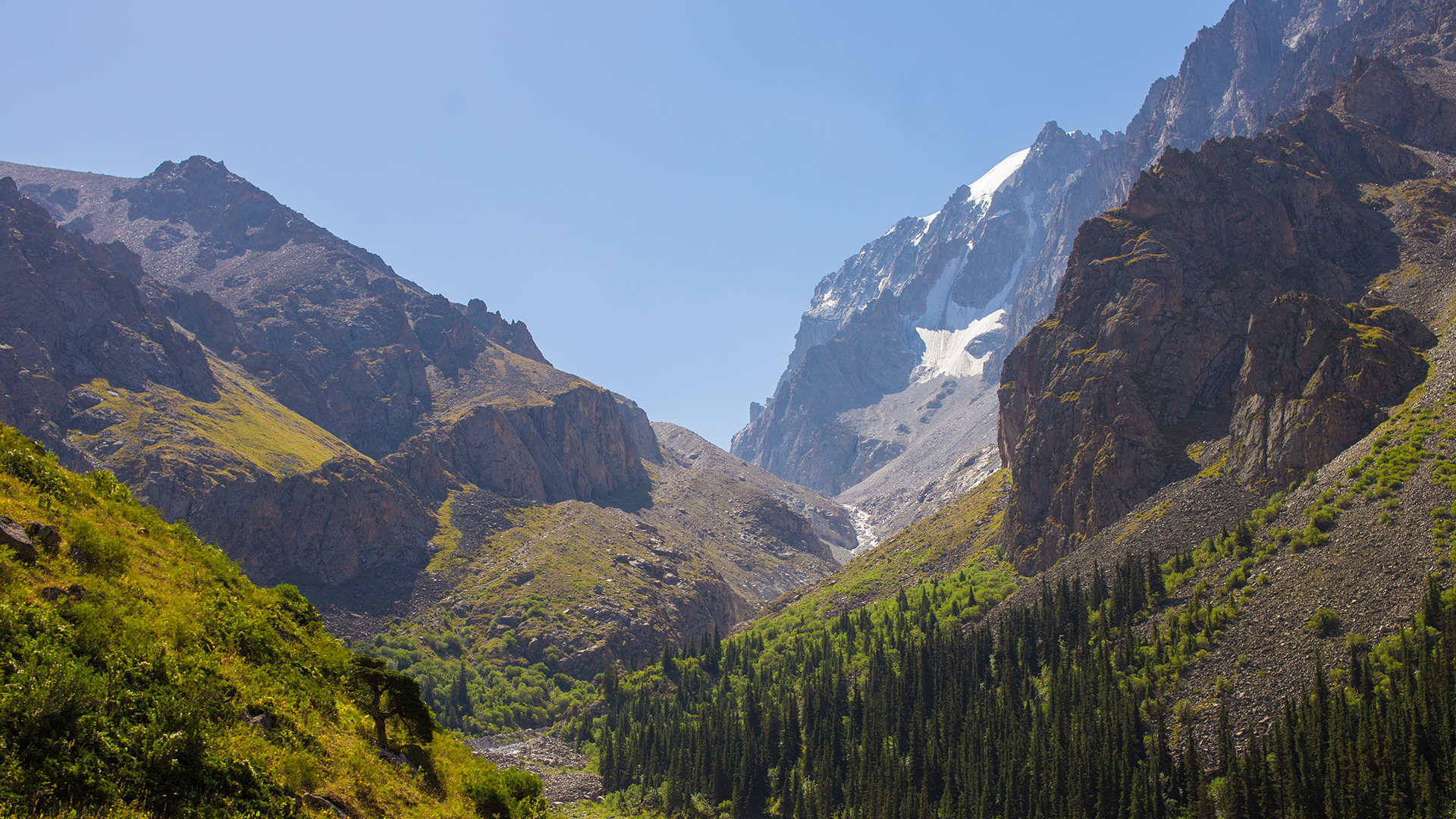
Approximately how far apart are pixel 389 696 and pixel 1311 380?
440ft

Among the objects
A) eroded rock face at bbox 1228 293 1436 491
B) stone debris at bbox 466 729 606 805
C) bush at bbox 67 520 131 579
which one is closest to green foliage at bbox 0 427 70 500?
bush at bbox 67 520 131 579

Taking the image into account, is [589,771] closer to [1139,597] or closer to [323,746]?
[1139,597]

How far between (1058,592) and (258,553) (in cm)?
17263

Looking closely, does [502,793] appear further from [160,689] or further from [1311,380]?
[1311,380]

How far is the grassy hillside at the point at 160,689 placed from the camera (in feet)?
54.1

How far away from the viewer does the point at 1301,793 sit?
68375 millimetres

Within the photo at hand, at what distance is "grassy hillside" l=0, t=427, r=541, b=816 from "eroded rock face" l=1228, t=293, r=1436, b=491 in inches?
4791

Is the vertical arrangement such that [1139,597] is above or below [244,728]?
above

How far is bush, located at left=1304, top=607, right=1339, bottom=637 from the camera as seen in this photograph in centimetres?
Result: 8231

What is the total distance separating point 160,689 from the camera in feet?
65.6

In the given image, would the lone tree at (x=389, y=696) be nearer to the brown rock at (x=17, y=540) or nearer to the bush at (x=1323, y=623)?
the brown rock at (x=17, y=540)

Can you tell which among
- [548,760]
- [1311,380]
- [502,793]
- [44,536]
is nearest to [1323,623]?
[1311,380]

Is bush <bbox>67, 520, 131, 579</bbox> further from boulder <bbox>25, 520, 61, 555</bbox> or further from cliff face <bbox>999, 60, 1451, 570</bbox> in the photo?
cliff face <bbox>999, 60, 1451, 570</bbox>

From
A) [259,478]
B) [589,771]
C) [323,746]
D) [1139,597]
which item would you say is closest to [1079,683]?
[1139,597]
